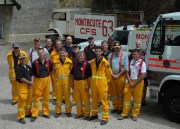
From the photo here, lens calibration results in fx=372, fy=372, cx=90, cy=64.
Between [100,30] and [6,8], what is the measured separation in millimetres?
8975

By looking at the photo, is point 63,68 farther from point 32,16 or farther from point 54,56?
point 32,16

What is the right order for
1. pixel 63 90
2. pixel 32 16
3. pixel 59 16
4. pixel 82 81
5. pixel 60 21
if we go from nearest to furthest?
pixel 82 81 < pixel 63 90 < pixel 60 21 < pixel 59 16 < pixel 32 16

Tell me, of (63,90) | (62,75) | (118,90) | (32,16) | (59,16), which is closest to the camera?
(62,75)

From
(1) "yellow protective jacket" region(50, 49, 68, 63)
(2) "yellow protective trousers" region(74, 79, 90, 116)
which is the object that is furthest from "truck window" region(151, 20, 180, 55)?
(1) "yellow protective jacket" region(50, 49, 68, 63)

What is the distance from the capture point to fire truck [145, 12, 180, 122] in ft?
27.2

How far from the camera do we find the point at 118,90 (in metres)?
9.14

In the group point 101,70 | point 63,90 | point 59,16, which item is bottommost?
point 63,90

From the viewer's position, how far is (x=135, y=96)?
28.6ft

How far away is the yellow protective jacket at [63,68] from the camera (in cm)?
884

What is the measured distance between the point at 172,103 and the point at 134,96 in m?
0.88

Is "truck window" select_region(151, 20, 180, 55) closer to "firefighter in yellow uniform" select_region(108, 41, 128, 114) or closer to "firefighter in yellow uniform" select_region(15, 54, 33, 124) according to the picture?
"firefighter in yellow uniform" select_region(108, 41, 128, 114)

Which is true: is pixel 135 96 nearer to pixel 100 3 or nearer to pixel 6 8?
pixel 6 8

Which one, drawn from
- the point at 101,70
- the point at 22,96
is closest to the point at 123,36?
the point at 101,70

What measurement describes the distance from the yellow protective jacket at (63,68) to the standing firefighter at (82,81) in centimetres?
14
